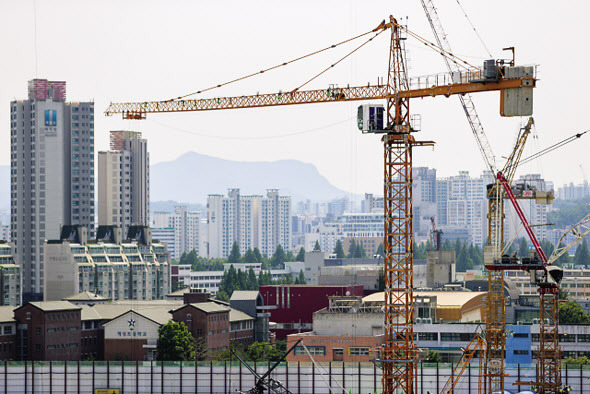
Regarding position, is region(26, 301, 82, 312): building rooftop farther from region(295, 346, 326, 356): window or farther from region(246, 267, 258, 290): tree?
region(246, 267, 258, 290): tree

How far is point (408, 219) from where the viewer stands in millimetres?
56531

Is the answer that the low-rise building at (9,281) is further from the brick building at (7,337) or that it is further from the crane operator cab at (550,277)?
the crane operator cab at (550,277)

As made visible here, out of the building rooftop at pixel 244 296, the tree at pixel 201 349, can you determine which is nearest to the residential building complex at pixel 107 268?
the building rooftop at pixel 244 296

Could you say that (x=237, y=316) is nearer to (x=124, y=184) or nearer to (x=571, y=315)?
(x=571, y=315)

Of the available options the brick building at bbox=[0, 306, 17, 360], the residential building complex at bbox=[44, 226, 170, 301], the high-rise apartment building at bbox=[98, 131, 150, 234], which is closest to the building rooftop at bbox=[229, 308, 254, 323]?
the brick building at bbox=[0, 306, 17, 360]

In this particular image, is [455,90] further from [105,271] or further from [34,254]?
[34,254]

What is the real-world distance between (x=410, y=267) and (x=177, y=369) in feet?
Result: 51.8

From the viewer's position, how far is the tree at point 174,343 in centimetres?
8731

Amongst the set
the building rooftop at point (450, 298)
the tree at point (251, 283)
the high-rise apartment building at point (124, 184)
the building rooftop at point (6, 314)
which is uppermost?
the high-rise apartment building at point (124, 184)

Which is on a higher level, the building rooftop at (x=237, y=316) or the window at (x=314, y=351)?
the building rooftop at (x=237, y=316)

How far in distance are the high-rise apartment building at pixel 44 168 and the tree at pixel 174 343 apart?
2194 inches

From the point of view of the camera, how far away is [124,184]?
166 m

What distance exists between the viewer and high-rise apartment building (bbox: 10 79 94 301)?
14450 cm

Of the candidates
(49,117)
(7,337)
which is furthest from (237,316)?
(49,117)
